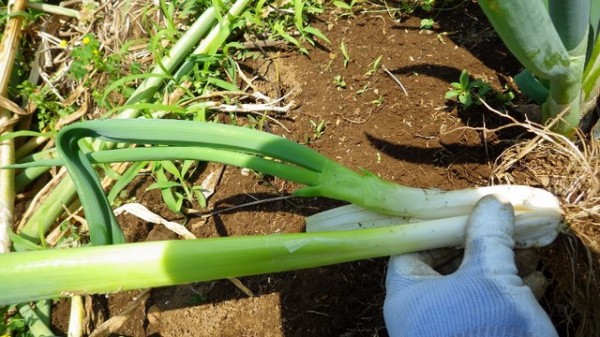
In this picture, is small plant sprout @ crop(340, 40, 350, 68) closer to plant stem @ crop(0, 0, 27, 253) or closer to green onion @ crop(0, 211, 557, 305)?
green onion @ crop(0, 211, 557, 305)

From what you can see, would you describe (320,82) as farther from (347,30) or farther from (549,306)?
(549,306)

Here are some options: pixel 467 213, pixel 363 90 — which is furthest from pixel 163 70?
pixel 467 213

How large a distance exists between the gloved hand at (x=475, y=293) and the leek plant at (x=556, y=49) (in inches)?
11.1

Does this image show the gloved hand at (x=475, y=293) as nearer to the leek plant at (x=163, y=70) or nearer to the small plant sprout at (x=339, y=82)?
the small plant sprout at (x=339, y=82)

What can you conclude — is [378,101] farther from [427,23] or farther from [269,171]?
[269,171]

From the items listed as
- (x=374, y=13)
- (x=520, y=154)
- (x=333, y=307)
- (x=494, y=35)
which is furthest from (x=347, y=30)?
(x=333, y=307)

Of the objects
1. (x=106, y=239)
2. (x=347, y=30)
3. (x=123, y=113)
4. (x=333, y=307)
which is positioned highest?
(x=347, y=30)

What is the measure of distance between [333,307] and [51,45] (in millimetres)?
1722

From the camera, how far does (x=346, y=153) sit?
59.2 inches

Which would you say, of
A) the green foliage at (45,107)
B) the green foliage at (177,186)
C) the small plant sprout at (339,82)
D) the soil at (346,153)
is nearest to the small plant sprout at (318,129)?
the soil at (346,153)

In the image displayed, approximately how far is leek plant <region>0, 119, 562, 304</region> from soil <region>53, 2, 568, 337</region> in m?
0.20

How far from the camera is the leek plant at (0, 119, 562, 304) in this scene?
0.89m

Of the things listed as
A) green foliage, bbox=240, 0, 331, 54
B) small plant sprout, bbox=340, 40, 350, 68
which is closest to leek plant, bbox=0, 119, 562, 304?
small plant sprout, bbox=340, 40, 350, 68

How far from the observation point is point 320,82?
1652 mm
